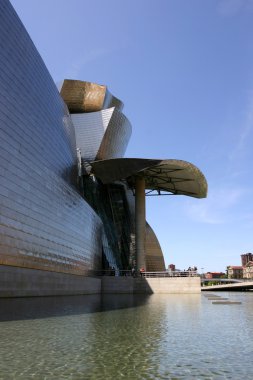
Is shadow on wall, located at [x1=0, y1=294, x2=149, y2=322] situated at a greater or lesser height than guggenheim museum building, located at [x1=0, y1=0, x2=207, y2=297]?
lesser

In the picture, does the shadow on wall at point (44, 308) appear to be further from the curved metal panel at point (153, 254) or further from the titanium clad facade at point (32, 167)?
the curved metal panel at point (153, 254)

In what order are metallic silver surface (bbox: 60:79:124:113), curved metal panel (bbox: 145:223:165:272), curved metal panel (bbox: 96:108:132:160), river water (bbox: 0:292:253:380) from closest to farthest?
1. river water (bbox: 0:292:253:380)
2. curved metal panel (bbox: 96:108:132:160)
3. metallic silver surface (bbox: 60:79:124:113)
4. curved metal panel (bbox: 145:223:165:272)

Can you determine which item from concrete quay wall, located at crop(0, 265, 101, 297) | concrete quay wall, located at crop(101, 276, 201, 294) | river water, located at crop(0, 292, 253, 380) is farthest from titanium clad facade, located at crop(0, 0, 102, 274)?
river water, located at crop(0, 292, 253, 380)

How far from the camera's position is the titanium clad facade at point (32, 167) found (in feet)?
61.7

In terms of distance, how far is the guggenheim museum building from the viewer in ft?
63.0

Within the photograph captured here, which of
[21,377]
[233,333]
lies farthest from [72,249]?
[21,377]

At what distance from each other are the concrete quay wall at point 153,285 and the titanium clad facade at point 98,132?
17529 millimetres

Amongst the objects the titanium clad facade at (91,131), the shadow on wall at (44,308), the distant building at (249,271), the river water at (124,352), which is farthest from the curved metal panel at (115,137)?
the distant building at (249,271)

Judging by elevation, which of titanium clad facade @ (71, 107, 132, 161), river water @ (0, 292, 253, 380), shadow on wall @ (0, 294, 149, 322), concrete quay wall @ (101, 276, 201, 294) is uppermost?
titanium clad facade @ (71, 107, 132, 161)

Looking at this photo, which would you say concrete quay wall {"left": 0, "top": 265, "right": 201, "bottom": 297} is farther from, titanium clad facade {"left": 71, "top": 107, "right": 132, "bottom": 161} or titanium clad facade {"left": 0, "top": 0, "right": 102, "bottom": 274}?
titanium clad facade {"left": 71, "top": 107, "right": 132, "bottom": 161}

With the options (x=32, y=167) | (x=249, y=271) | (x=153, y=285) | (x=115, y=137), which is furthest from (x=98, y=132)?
(x=249, y=271)

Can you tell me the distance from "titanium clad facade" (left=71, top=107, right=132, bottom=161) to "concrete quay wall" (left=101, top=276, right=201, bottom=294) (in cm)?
1753

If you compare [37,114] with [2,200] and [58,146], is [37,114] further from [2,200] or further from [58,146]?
[2,200]

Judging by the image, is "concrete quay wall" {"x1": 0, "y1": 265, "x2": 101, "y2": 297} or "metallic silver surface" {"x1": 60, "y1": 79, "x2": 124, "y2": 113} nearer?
"concrete quay wall" {"x1": 0, "y1": 265, "x2": 101, "y2": 297}
